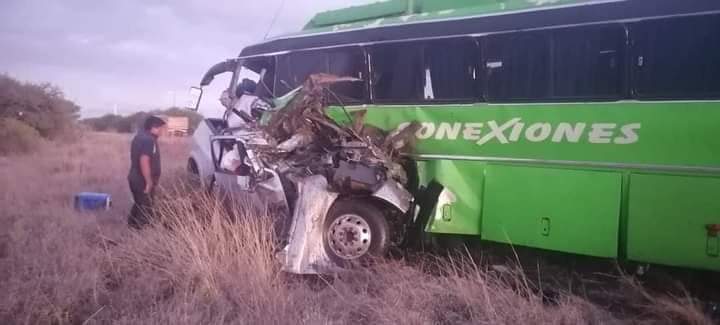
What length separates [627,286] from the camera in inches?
193

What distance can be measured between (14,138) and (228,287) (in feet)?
60.0

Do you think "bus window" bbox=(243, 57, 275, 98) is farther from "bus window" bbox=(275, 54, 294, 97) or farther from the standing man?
the standing man

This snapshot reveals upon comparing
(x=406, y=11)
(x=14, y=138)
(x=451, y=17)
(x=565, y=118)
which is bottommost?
(x=14, y=138)

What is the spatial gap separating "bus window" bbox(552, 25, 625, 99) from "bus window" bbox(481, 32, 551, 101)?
124 mm

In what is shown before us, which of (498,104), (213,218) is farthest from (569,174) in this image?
(213,218)

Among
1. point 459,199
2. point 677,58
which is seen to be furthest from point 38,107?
point 677,58

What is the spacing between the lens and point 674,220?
4.67 meters

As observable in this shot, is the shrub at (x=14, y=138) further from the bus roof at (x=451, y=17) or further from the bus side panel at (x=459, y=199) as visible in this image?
the bus side panel at (x=459, y=199)

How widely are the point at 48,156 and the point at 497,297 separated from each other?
18177 millimetres

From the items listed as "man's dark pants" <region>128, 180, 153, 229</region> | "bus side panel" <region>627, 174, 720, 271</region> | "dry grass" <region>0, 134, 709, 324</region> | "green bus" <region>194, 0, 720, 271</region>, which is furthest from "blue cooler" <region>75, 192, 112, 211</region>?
"bus side panel" <region>627, 174, 720, 271</region>

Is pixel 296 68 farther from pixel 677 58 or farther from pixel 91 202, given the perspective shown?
pixel 677 58

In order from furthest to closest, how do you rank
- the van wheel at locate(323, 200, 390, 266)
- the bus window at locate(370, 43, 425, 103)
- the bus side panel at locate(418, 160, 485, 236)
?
the bus window at locate(370, 43, 425, 103)
the van wheel at locate(323, 200, 390, 266)
the bus side panel at locate(418, 160, 485, 236)

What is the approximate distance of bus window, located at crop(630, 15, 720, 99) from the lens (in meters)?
4.66

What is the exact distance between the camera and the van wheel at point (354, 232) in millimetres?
5789
